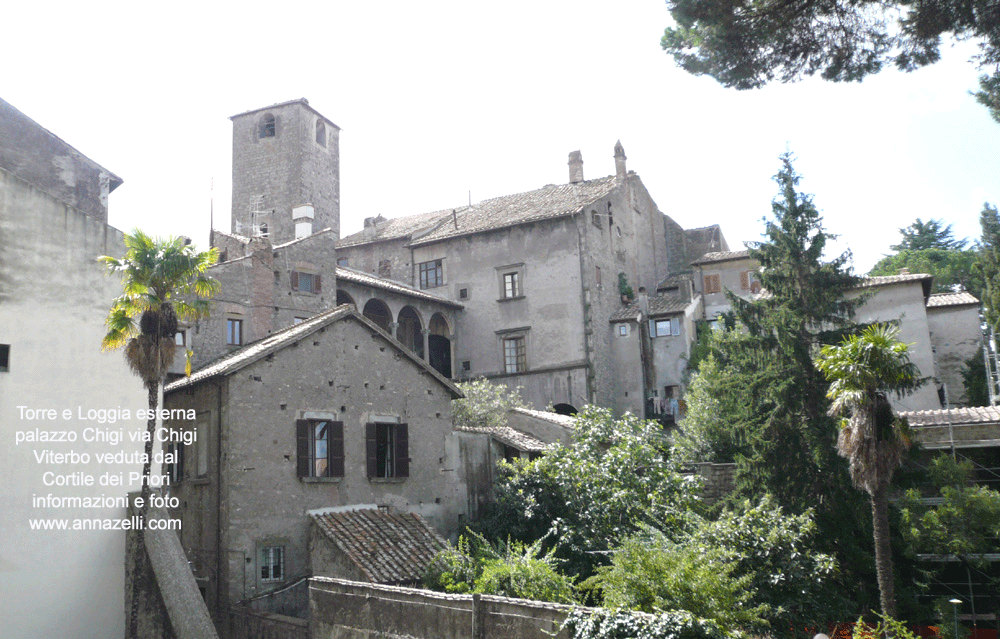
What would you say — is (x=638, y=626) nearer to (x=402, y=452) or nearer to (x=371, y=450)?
(x=371, y=450)

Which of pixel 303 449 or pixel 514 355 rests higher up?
pixel 514 355

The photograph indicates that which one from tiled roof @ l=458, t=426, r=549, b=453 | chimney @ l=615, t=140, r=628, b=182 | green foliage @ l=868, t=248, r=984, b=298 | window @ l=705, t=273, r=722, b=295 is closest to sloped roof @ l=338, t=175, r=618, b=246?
chimney @ l=615, t=140, r=628, b=182

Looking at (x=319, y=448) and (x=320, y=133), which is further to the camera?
(x=320, y=133)

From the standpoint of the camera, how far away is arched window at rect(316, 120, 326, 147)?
4644cm

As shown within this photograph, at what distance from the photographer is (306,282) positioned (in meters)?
30.4

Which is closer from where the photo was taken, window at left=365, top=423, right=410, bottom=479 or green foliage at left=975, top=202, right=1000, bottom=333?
window at left=365, top=423, right=410, bottom=479

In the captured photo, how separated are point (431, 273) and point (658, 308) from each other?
10.5 meters

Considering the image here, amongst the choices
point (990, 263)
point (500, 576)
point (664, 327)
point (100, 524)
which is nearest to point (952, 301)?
point (990, 263)

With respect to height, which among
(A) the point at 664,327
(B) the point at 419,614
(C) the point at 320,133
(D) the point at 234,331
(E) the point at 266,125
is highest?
(E) the point at 266,125

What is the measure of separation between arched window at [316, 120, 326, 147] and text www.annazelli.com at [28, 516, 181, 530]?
31921 millimetres

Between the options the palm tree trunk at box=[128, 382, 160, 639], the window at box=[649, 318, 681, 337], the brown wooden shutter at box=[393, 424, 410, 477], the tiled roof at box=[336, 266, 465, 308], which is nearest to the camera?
the palm tree trunk at box=[128, 382, 160, 639]

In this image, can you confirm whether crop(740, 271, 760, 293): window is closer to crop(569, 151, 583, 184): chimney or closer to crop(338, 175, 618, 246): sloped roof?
crop(338, 175, 618, 246): sloped roof

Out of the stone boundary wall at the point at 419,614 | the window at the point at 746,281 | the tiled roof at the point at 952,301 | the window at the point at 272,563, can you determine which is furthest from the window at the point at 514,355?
the stone boundary wall at the point at 419,614

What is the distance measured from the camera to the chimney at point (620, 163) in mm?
41156
